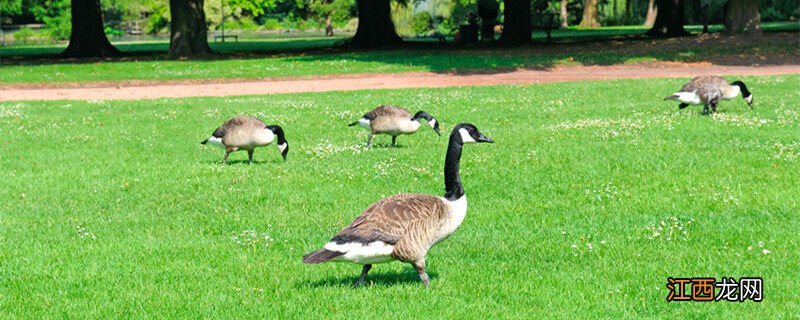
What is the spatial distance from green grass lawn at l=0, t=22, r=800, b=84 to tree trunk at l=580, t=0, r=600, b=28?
51.1m

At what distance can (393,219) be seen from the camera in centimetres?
823

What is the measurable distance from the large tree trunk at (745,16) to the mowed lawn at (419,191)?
93.1 ft

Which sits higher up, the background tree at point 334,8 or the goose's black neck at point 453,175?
the background tree at point 334,8

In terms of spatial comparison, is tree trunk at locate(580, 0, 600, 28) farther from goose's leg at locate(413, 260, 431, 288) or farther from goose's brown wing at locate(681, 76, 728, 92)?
goose's leg at locate(413, 260, 431, 288)

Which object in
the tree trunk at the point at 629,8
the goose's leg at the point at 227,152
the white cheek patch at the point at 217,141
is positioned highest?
the tree trunk at the point at 629,8

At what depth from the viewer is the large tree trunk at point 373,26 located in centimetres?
5762

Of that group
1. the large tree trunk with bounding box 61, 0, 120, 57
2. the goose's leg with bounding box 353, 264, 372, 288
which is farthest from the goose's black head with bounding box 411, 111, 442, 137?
the large tree trunk with bounding box 61, 0, 120, 57

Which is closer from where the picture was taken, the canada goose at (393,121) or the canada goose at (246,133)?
the canada goose at (246,133)

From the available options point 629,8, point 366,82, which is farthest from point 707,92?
point 629,8

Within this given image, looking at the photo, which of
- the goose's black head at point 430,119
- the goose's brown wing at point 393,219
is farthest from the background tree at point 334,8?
the goose's brown wing at point 393,219

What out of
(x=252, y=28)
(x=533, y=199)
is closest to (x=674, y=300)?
(x=533, y=199)

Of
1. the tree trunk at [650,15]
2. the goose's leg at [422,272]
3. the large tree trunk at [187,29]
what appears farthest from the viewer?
the tree trunk at [650,15]

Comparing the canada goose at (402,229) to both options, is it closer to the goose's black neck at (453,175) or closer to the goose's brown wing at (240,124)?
the goose's black neck at (453,175)

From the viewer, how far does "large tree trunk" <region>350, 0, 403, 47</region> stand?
57.6 metres
